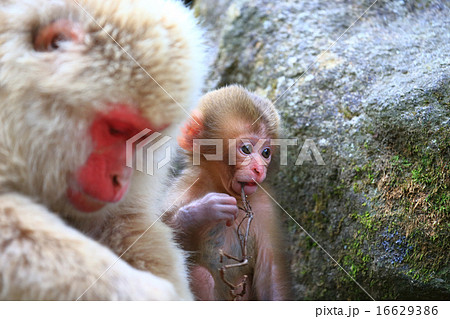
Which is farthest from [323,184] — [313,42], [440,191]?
[313,42]

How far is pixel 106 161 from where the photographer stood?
4.75 ft

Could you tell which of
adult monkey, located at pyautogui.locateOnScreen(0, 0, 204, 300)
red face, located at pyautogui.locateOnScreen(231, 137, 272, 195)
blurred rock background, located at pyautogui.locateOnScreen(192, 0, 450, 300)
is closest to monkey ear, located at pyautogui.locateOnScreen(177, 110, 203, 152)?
red face, located at pyautogui.locateOnScreen(231, 137, 272, 195)

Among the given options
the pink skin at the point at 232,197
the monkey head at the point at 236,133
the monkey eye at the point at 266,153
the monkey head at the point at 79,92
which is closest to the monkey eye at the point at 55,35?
the monkey head at the point at 79,92

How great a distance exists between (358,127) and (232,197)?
28.3 inches

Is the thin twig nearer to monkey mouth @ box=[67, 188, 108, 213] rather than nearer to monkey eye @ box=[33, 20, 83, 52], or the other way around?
monkey mouth @ box=[67, 188, 108, 213]

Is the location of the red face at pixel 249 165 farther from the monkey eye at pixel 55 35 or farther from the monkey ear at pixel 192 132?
the monkey eye at pixel 55 35

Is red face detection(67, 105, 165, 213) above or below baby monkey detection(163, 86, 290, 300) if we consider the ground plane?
above

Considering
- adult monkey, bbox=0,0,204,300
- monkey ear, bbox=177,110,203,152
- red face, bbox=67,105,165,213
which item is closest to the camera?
adult monkey, bbox=0,0,204,300

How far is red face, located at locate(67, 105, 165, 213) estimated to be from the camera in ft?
4.72

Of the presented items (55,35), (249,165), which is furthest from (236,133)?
(55,35)

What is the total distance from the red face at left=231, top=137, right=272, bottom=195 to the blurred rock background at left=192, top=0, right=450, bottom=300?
37 cm

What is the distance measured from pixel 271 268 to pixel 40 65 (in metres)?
1.36
